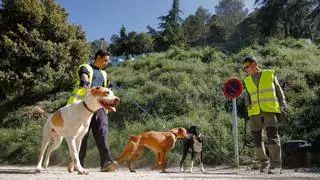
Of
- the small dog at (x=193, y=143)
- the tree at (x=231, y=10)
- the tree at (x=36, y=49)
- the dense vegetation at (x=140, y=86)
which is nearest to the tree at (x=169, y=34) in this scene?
the dense vegetation at (x=140, y=86)

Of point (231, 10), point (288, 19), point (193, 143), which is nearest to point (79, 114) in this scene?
point (193, 143)

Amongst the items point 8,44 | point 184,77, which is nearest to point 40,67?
point 8,44

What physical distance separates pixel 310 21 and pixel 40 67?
904 inches

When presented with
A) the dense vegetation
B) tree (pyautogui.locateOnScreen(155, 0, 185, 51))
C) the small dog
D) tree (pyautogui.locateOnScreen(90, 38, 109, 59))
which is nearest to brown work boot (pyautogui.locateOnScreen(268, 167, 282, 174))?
the small dog

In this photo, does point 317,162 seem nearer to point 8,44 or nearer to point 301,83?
point 301,83

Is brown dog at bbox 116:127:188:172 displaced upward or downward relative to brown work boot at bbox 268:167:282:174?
upward

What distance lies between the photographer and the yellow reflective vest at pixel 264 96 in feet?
24.3

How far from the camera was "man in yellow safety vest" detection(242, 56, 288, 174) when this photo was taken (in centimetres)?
737

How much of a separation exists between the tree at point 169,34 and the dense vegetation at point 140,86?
16371 mm

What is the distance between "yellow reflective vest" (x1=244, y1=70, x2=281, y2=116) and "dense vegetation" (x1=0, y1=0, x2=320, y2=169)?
3.52 metres

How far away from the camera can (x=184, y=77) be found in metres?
20.7

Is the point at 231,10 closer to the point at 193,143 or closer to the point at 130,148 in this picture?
the point at 193,143

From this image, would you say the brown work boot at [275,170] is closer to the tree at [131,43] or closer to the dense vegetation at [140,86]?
the dense vegetation at [140,86]

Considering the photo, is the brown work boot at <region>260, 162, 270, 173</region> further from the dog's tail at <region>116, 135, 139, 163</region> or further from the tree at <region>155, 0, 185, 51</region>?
the tree at <region>155, 0, 185, 51</region>
